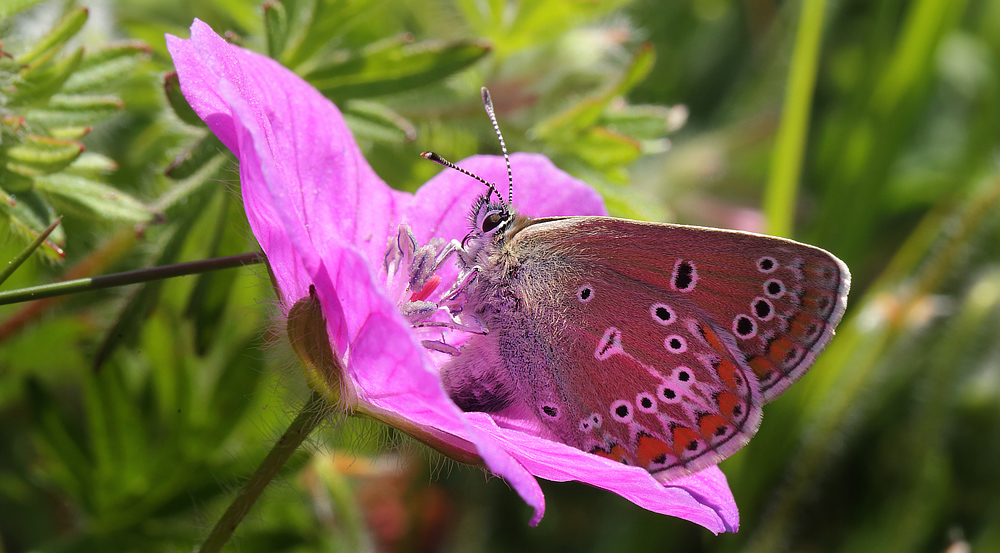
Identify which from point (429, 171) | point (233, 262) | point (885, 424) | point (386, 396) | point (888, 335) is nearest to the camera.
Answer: point (386, 396)

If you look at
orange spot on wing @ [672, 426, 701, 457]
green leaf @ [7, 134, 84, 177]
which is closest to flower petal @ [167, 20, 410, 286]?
green leaf @ [7, 134, 84, 177]

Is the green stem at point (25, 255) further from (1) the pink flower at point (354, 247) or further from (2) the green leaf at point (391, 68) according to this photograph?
(2) the green leaf at point (391, 68)

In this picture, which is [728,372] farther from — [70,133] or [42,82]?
[42,82]

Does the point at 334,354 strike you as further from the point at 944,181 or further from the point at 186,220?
the point at 944,181

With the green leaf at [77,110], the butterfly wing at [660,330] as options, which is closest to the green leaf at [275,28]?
→ the green leaf at [77,110]

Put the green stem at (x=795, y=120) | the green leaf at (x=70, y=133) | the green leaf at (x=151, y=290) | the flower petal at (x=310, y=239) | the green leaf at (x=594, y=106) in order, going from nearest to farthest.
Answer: the flower petal at (x=310, y=239)
the green leaf at (x=70, y=133)
the green leaf at (x=151, y=290)
the green leaf at (x=594, y=106)
the green stem at (x=795, y=120)

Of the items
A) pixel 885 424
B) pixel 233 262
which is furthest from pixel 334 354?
pixel 885 424

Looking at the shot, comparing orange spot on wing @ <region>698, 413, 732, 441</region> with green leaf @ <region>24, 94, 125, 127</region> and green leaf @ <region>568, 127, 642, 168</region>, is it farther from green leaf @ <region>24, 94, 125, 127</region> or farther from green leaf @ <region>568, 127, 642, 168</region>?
green leaf @ <region>24, 94, 125, 127</region>
